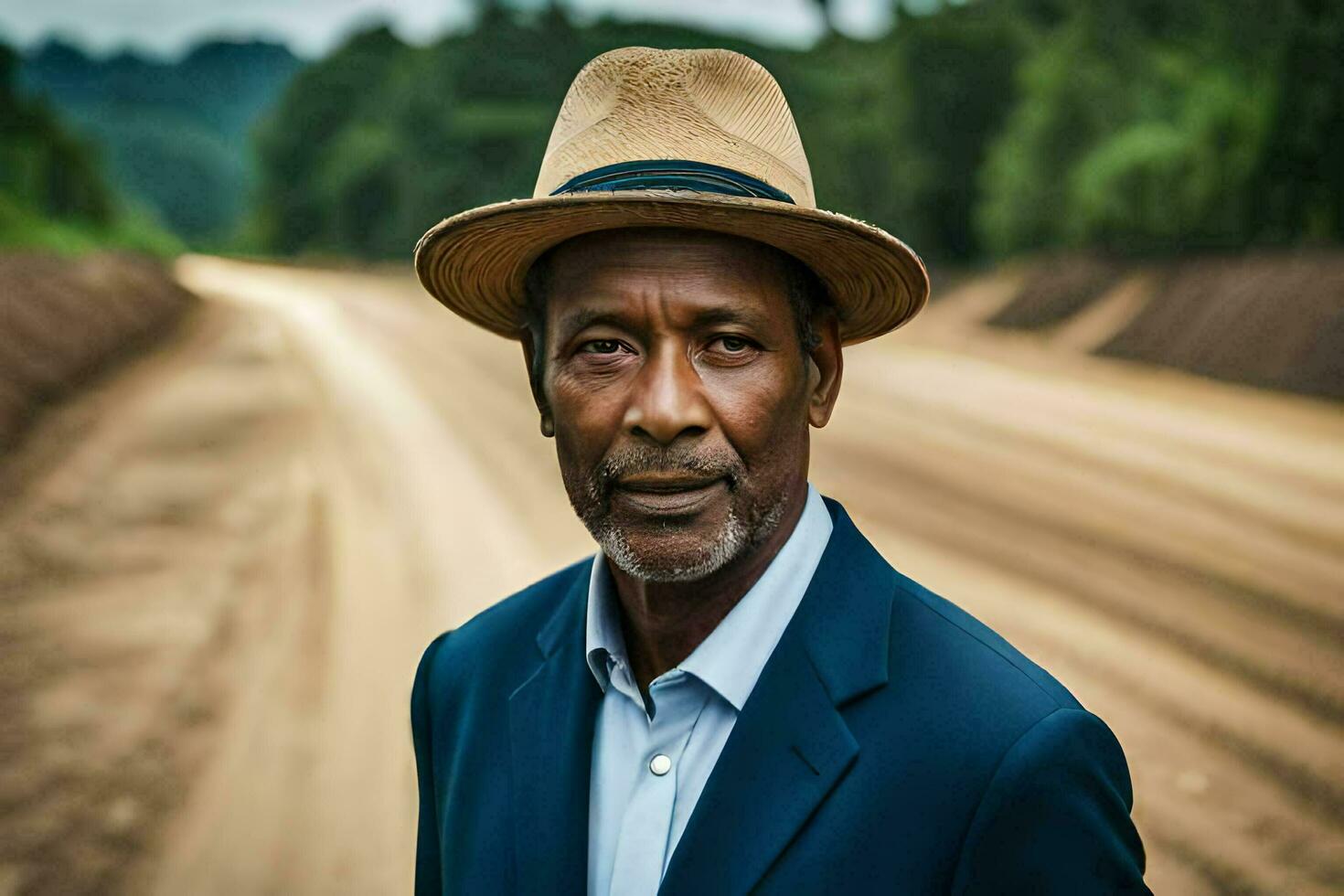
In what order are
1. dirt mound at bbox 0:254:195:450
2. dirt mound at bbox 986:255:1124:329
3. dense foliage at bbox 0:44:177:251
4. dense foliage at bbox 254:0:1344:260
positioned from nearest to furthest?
dirt mound at bbox 0:254:195:450
dense foliage at bbox 254:0:1344:260
dirt mound at bbox 986:255:1124:329
dense foliage at bbox 0:44:177:251

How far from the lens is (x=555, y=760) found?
1765 millimetres

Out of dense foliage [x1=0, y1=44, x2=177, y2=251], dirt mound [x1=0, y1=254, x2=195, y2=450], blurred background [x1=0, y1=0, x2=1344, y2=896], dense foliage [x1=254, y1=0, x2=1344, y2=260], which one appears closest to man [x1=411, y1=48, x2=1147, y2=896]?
blurred background [x1=0, y1=0, x2=1344, y2=896]

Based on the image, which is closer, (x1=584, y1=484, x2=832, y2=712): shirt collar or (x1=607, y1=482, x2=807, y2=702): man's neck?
(x1=584, y1=484, x2=832, y2=712): shirt collar

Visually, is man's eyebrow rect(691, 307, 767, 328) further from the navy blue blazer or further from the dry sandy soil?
the dry sandy soil

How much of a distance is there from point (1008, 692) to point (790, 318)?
2.26ft

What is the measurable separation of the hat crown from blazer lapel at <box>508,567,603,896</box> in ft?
2.49

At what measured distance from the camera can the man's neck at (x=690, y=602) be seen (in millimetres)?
1825

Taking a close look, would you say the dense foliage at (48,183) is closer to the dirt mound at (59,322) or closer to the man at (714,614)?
the dirt mound at (59,322)

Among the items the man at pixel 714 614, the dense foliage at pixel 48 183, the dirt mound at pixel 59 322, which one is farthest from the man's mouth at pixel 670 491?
the dense foliage at pixel 48 183

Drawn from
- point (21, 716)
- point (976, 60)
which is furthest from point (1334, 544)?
point (976, 60)

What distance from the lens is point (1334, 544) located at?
7547 mm

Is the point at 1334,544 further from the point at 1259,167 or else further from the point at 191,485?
the point at 1259,167

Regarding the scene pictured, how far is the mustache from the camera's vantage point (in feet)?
5.71

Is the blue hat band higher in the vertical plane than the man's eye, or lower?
higher
